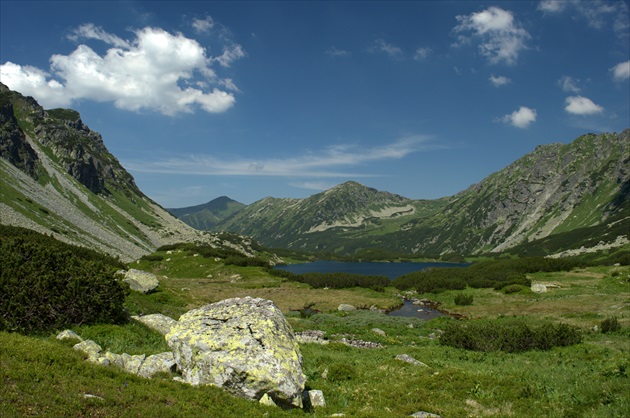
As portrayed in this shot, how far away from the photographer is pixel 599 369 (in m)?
18.2

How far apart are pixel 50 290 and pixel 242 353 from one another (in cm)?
1079

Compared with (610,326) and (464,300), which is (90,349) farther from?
(464,300)

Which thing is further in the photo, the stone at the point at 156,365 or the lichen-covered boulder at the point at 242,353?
the stone at the point at 156,365

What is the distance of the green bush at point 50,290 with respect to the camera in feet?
51.4

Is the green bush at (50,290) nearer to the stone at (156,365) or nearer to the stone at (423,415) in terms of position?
the stone at (156,365)

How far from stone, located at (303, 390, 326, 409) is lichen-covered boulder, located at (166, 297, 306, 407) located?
0.86 meters

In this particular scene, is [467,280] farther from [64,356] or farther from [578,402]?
[64,356]

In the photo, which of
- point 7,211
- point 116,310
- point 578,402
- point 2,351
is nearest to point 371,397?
point 578,402

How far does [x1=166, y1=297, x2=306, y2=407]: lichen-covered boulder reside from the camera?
12031mm

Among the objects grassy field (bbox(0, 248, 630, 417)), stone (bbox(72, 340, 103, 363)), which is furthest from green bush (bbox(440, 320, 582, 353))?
stone (bbox(72, 340, 103, 363))

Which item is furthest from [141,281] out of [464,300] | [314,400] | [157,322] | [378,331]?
[464,300]

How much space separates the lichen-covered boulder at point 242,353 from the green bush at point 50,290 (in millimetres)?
6741

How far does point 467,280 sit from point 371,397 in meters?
75.5

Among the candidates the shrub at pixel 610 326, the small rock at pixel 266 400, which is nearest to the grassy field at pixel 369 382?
the small rock at pixel 266 400
